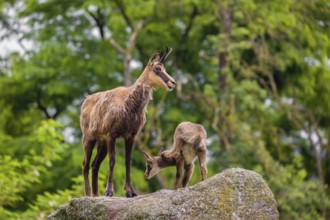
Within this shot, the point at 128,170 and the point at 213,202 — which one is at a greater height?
the point at 128,170

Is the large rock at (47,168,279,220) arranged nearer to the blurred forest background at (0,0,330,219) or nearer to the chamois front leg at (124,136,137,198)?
the chamois front leg at (124,136,137,198)

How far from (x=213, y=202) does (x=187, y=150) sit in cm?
127

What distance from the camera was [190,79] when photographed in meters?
24.8

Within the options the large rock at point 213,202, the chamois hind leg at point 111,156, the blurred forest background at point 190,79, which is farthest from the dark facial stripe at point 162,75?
the blurred forest background at point 190,79

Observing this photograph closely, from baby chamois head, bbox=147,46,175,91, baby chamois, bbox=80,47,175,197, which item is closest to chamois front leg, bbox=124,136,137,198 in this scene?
baby chamois, bbox=80,47,175,197

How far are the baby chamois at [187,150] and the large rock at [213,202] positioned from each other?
810 millimetres

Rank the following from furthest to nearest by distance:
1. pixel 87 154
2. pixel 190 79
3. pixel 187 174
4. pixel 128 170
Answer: pixel 190 79, pixel 87 154, pixel 187 174, pixel 128 170

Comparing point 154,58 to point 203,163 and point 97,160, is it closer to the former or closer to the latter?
point 203,163

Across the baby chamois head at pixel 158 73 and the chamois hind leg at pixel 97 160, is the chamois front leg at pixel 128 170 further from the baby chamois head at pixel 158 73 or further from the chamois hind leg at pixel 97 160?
the baby chamois head at pixel 158 73

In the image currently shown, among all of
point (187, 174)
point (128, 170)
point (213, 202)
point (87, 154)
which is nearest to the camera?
point (213, 202)

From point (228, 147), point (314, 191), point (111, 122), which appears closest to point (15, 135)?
point (228, 147)

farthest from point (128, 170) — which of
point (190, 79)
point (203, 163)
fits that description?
point (190, 79)

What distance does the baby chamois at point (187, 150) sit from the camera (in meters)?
9.92

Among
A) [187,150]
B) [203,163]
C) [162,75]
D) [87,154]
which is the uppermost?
[162,75]
